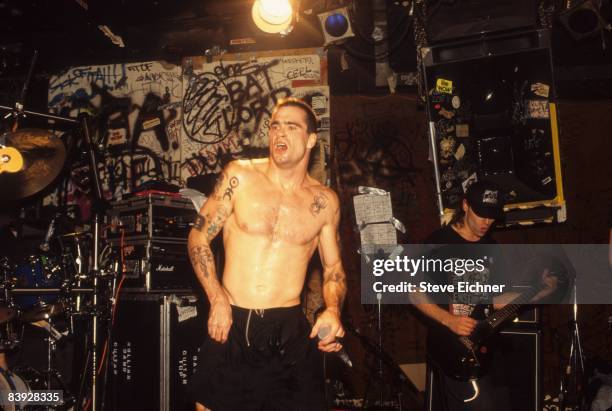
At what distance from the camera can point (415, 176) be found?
645 centimetres

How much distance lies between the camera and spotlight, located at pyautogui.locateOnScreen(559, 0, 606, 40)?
6164 millimetres

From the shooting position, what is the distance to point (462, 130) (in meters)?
6.19

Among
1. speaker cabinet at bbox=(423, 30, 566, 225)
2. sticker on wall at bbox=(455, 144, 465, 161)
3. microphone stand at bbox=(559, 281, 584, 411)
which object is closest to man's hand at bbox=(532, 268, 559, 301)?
microphone stand at bbox=(559, 281, 584, 411)

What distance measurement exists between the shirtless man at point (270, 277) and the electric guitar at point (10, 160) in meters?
3.40

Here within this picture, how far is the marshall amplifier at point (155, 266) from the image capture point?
518 cm

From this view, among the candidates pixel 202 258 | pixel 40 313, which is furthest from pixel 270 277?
pixel 40 313

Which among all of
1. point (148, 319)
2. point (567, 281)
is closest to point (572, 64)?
point (567, 281)

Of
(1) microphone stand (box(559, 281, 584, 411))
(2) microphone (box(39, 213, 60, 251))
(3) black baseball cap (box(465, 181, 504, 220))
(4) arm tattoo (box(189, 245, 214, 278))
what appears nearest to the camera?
(4) arm tattoo (box(189, 245, 214, 278))

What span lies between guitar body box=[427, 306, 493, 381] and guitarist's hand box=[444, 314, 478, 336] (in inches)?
1.4

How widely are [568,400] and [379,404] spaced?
6.31 feet

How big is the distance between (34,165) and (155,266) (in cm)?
211

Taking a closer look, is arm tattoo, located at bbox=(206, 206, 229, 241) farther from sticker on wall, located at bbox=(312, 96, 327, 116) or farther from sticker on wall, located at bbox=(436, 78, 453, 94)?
sticker on wall, located at bbox=(436, 78, 453, 94)

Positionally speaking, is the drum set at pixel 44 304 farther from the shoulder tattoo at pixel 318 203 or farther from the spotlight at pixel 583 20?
the spotlight at pixel 583 20

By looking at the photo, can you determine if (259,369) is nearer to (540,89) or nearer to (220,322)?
(220,322)
